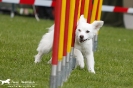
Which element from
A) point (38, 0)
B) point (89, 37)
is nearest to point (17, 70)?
point (89, 37)

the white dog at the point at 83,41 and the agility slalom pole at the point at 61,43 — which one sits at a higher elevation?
the agility slalom pole at the point at 61,43

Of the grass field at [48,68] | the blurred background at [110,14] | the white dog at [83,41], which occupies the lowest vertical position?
the blurred background at [110,14]

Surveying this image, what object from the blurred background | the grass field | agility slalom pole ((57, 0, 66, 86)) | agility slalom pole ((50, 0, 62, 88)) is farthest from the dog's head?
the blurred background

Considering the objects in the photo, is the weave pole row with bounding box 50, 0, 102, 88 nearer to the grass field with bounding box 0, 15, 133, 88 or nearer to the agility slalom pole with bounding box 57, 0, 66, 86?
the agility slalom pole with bounding box 57, 0, 66, 86

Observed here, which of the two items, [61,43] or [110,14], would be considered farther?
[110,14]

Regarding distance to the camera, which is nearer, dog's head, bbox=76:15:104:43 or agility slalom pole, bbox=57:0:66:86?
agility slalom pole, bbox=57:0:66:86

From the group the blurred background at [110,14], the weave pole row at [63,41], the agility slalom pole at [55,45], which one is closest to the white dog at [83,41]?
the weave pole row at [63,41]

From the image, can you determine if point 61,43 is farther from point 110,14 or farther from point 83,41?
point 110,14

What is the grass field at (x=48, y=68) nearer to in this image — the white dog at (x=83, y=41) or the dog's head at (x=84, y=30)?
the white dog at (x=83, y=41)

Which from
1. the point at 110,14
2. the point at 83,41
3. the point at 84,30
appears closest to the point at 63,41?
the point at 84,30

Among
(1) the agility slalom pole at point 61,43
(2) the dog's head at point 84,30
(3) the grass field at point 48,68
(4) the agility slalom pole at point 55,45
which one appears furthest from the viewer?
(2) the dog's head at point 84,30

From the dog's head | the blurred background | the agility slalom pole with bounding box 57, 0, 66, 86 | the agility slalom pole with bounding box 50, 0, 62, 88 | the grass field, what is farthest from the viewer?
the blurred background

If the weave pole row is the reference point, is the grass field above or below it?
below

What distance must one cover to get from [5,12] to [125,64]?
1652 cm
